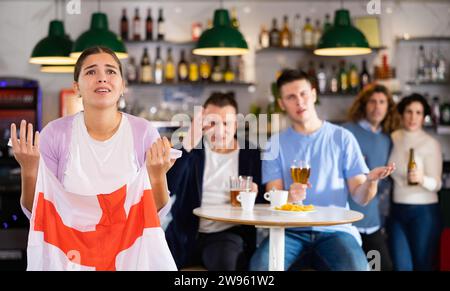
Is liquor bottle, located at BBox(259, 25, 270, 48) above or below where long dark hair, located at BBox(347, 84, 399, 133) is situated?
above

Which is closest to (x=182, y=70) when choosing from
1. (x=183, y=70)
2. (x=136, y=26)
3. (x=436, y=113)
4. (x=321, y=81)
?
(x=183, y=70)

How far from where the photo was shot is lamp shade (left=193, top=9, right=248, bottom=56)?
11.6 ft

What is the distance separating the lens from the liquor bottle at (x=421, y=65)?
5.60m

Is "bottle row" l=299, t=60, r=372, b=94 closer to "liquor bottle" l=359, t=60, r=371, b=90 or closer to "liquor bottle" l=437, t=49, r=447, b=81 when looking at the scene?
"liquor bottle" l=359, t=60, r=371, b=90

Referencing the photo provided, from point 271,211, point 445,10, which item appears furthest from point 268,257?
point 445,10

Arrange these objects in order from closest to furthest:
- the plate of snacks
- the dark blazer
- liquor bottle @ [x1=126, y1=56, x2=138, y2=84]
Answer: the plate of snacks
the dark blazer
liquor bottle @ [x1=126, y1=56, x2=138, y2=84]

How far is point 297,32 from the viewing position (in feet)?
18.4

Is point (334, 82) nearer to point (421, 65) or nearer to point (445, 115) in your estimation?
point (421, 65)

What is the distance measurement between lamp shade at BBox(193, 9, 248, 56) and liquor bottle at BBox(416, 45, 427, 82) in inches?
97.3

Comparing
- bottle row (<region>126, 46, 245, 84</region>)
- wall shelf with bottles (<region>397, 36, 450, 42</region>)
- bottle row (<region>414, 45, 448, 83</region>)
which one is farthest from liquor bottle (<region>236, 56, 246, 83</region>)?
bottle row (<region>414, 45, 448, 83</region>)

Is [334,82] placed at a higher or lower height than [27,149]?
higher

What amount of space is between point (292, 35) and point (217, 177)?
299 centimetres

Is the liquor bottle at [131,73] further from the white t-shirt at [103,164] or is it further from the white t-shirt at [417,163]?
the white t-shirt at [103,164]

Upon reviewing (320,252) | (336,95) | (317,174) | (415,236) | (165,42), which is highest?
(165,42)
